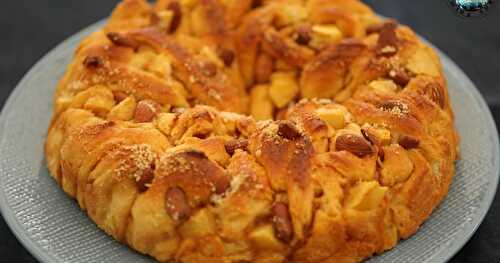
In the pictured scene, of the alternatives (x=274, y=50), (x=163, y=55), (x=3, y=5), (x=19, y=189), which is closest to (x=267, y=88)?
(x=274, y=50)

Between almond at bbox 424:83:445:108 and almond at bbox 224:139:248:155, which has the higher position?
almond at bbox 224:139:248:155

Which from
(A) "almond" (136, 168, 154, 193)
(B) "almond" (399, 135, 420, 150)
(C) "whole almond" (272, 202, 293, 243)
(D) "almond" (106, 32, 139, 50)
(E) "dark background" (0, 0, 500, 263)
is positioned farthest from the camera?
(E) "dark background" (0, 0, 500, 263)

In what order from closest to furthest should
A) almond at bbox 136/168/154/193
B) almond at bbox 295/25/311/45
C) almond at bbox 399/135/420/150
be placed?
almond at bbox 136/168/154/193
almond at bbox 399/135/420/150
almond at bbox 295/25/311/45

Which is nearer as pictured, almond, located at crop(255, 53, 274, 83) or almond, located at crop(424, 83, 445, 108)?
almond, located at crop(424, 83, 445, 108)

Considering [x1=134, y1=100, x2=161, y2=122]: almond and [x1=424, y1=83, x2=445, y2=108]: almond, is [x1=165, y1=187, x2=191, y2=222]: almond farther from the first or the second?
[x1=424, y1=83, x2=445, y2=108]: almond

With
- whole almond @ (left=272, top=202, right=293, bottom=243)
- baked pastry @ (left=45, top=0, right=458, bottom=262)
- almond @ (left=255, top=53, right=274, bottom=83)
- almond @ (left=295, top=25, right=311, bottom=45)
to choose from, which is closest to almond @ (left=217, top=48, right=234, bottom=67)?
baked pastry @ (left=45, top=0, right=458, bottom=262)

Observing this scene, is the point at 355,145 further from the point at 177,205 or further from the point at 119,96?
the point at 119,96

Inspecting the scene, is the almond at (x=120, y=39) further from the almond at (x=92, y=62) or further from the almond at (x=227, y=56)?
the almond at (x=227, y=56)

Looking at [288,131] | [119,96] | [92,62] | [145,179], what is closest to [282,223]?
[288,131]
